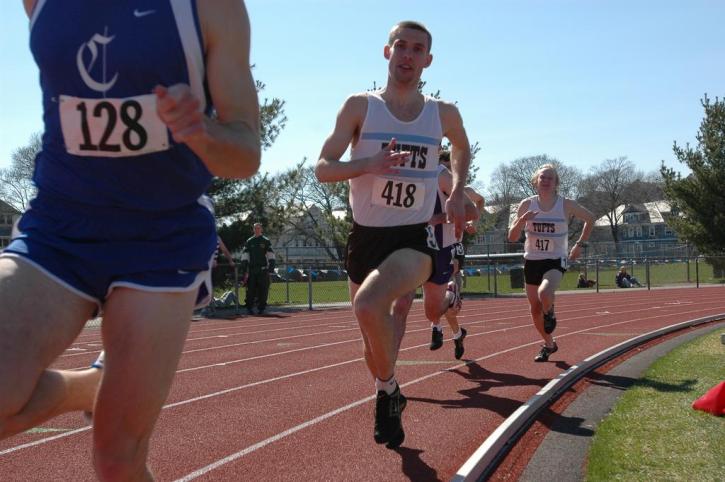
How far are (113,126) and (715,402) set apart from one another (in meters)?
4.81

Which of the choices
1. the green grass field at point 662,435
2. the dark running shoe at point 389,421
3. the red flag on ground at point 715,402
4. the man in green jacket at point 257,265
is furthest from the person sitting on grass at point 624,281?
the dark running shoe at point 389,421

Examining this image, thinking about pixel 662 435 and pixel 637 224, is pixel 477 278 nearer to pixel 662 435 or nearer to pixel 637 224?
pixel 662 435

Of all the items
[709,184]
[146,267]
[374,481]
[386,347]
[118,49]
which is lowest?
[374,481]

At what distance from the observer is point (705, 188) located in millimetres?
38750

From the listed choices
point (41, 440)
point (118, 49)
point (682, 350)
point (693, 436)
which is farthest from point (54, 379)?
point (682, 350)

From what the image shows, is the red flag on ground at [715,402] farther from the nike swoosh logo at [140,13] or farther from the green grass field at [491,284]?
the green grass field at [491,284]

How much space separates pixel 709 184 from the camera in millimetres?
38562

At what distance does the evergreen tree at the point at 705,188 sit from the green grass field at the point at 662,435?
33.5 metres

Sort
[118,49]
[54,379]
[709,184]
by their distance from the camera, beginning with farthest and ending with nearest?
1. [709,184]
2. [54,379]
3. [118,49]

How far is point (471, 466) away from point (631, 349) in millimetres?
6697

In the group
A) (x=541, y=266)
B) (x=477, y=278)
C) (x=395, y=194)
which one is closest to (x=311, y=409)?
(x=395, y=194)

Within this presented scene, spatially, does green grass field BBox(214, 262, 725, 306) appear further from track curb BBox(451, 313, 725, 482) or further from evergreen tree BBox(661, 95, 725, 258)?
track curb BBox(451, 313, 725, 482)

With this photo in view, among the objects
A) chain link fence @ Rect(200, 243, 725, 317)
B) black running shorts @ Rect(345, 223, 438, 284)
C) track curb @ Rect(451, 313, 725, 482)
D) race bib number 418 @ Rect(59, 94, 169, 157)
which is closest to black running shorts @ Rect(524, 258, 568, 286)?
track curb @ Rect(451, 313, 725, 482)

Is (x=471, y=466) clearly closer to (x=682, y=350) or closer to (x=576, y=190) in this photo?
(x=682, y=350)
